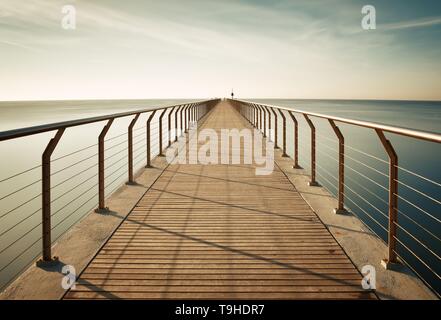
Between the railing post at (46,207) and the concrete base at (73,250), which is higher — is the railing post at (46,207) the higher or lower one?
the higher one

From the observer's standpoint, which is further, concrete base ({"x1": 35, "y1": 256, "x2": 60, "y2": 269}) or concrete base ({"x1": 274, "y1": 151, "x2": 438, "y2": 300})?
concrete base ({"x1": 35, "y1": 256, "x2": 60, "y2": 269})

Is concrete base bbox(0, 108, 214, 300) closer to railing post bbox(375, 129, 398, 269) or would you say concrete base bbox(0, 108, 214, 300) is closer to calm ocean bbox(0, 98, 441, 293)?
calm ocean bbox(0, 98, 441, 293)

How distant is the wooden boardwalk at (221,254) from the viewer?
7.68 feet

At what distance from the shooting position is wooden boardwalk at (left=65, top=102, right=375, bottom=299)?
234cm

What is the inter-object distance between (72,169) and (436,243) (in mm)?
13983

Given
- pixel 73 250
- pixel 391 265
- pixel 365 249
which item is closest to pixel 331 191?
pixel 365 249

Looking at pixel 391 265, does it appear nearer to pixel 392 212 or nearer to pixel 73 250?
pixel 392 212

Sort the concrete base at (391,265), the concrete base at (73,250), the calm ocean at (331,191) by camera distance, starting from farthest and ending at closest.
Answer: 1. the calm ocean at (331,191)
2. the concrete base at (391,265)
3. the concrete base at (73,250)

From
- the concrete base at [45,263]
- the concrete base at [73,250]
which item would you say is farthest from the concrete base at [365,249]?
the concrete base at [45,263]

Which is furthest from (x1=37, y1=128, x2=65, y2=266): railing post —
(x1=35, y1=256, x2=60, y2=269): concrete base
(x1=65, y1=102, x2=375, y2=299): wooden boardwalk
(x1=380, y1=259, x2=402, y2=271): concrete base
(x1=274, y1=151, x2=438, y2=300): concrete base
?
(x1=380, y1=259, x2=402, y2=271): concrete base

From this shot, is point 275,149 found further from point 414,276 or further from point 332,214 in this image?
point 414,276

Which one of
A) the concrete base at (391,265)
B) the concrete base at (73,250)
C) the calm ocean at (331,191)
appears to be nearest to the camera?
the concrete base at (73,250)

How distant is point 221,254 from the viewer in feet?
9.41

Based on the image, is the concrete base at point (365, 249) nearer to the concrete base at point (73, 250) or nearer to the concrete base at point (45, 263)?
the concrete base at point (73, 250)
